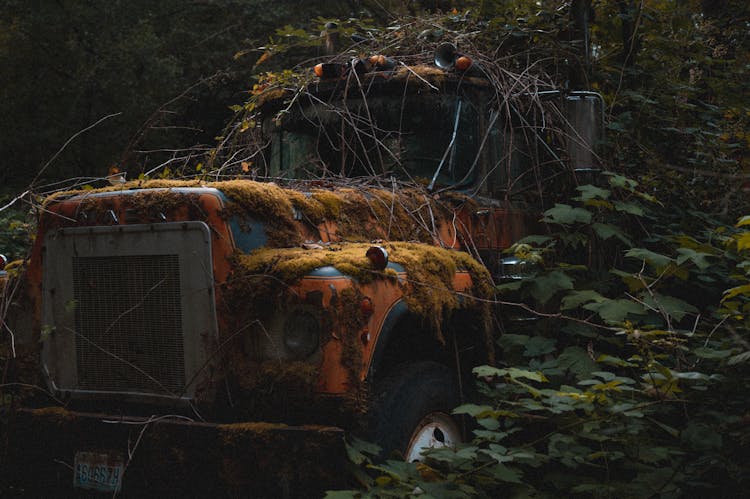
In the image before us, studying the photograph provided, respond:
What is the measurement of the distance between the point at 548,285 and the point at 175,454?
2.47 m

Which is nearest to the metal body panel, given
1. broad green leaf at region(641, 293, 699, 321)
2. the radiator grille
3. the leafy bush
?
the radiator grille

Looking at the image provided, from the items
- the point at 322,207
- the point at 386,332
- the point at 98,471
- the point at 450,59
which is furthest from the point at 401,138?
the point at 98,471

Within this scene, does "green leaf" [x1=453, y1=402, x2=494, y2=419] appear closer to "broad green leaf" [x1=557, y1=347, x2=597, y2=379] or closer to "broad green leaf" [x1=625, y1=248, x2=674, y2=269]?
"broad green leaf" [x1=557, y1=347, x2=597, y2=379]

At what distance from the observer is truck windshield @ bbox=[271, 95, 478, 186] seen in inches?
223

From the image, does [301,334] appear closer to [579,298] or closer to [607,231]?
[579,298]

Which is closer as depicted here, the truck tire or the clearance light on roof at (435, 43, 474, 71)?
the truck tire

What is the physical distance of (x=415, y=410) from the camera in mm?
4281

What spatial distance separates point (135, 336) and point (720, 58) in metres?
5.86

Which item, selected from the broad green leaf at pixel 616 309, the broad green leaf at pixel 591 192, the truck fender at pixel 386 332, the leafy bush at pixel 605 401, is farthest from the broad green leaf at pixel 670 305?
the truck fender at pixel 386 332

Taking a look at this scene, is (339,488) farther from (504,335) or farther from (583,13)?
(583,13)

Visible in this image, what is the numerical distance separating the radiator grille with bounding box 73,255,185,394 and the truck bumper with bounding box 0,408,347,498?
0.25 m

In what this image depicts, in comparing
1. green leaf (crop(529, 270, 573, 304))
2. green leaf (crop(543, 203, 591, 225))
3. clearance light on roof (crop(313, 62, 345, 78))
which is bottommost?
green leaf (crop(529, 270, 573, 304))

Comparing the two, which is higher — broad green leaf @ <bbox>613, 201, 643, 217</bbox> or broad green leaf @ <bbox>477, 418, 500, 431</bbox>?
broad green leaf @ <bbox>613, 201, 643, 217</bbox>

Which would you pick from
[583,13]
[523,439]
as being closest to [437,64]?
[583,13]
